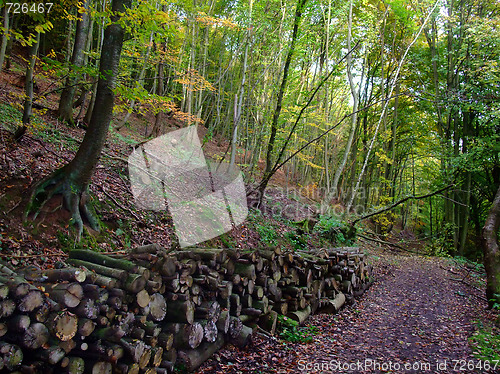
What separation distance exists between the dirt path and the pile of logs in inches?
16.4

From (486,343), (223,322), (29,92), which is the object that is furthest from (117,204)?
(486,343)

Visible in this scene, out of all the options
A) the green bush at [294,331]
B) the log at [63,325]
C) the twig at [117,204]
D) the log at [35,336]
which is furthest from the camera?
the twig at [117,204]

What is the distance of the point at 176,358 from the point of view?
343 cm

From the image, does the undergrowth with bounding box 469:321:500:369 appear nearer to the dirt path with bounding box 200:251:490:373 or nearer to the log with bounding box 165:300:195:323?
the dirt path with bounding box 200:251:490:373

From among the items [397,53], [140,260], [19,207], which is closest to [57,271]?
[140,260]

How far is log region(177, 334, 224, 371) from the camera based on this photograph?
11.3 feet

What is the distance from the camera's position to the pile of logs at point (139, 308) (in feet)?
8.12

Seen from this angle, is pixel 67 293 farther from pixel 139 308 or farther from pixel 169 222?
pixel 169 222

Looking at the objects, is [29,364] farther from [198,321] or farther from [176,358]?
[198,321]

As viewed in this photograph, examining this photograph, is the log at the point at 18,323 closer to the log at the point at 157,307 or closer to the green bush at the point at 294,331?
the log at the point at 157,307

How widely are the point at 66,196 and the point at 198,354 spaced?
11.3 feet

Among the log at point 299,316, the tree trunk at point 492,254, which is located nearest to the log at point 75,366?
the log at point 299,316

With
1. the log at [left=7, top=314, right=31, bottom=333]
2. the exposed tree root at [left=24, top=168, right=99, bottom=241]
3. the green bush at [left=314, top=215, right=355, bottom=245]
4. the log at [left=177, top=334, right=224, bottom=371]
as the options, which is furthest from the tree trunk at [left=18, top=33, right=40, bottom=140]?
the green bush at [left=314, top=215, right=355, bottom=245]

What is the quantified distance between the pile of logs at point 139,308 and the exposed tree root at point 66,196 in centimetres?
156
